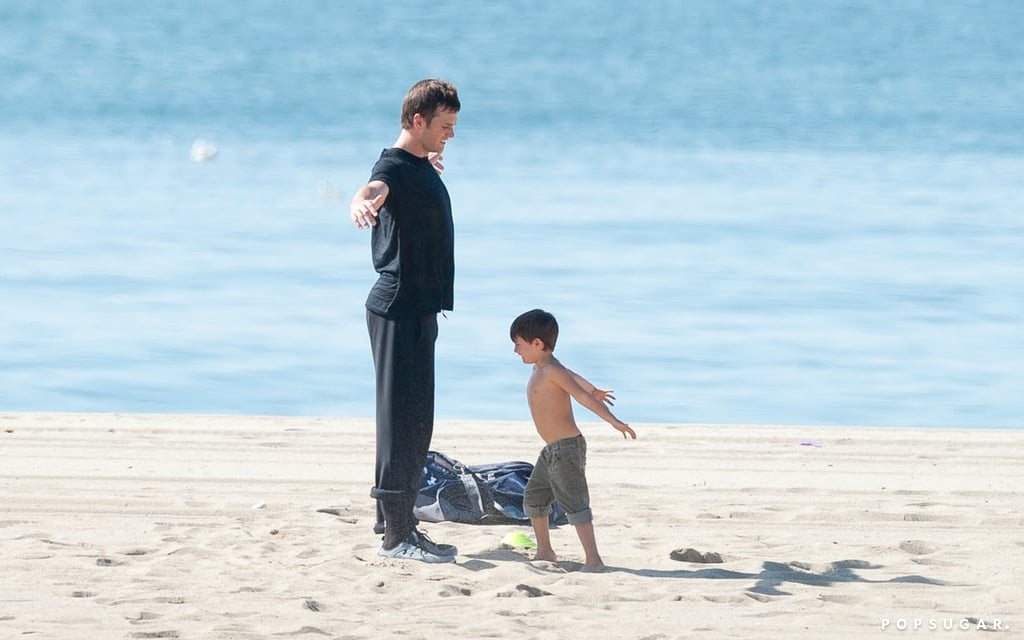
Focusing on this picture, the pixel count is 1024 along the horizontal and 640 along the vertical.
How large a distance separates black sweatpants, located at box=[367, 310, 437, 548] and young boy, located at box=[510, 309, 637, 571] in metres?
0.41

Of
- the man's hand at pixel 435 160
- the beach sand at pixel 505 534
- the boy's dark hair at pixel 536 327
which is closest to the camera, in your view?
the beach sand at pixel 505 534

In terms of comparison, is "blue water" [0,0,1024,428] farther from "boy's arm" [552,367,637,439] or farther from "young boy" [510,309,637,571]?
"boy's arm" [552,367,637,439]

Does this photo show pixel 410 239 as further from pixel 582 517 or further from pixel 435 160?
pixel 582 517

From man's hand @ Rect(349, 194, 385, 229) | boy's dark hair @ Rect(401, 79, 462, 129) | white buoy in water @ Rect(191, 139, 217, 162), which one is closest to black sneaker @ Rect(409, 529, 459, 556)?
man's hand @ Rect(349, 194, 385, 229)

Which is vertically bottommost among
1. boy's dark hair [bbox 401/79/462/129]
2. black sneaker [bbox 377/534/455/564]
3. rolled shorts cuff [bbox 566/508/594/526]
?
black sneaker [bbox 377/534/455/564]

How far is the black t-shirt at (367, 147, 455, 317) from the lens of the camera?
5965 mm

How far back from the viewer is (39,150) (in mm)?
28922

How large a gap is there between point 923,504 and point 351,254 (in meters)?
11.4

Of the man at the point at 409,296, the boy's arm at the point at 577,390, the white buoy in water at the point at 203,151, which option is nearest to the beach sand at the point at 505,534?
the man at the point at 409,296

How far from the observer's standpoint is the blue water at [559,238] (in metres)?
12.0

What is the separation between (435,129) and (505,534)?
184 cm

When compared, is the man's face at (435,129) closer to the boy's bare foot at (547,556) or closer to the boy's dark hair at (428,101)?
the boy's dark hair at (428,101)

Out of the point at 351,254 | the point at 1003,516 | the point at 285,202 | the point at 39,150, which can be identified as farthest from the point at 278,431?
the point at 39,150

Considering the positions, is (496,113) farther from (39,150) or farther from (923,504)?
(923,504)
